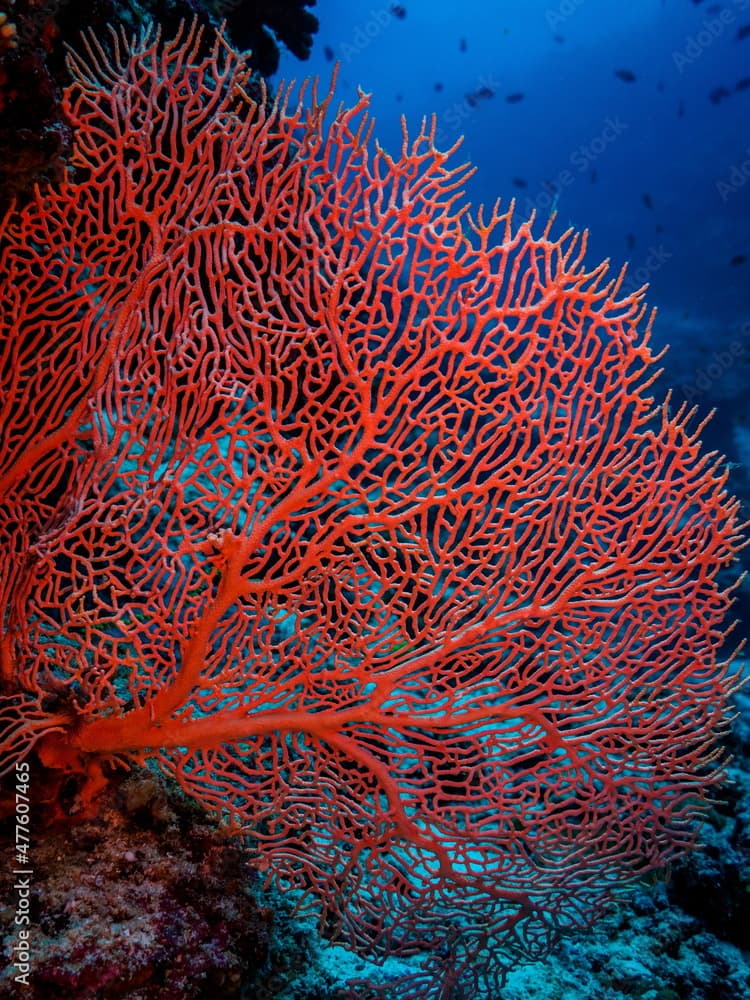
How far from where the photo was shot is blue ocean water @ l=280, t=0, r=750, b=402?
28.5 meters

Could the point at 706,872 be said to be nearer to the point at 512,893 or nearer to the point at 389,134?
the point at 512,893

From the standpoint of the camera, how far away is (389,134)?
8438cm

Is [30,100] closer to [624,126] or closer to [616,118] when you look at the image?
[624,126]

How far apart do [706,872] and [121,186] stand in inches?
255

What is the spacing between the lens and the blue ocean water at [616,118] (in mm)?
28516

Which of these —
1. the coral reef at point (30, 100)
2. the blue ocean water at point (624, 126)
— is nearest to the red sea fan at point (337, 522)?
the coral reef at point (30, 100)

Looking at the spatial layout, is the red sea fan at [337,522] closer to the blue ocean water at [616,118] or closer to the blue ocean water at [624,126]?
the blue ocean water at [624,126]

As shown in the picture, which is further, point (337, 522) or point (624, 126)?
point (624, 126)

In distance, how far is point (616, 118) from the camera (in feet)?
218

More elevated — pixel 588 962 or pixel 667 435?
pixel 667 435

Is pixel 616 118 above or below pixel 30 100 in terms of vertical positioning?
above

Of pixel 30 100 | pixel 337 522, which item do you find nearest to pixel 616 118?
pixel 30 100

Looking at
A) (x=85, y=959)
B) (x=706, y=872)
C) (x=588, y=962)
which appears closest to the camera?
(x=85, y=959)

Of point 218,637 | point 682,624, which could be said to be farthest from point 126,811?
point 682,624
